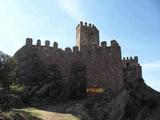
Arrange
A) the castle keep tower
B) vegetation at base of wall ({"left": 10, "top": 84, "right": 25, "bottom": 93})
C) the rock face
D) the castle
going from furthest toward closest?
the castle keep tower < the castle < vegetation at base of wall ({"left": 10, "top": 84, "right": 25, "bottom": 93}) < the rock face

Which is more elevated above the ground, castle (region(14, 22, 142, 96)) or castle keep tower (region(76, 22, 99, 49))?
castle keep tower (region(76, 22, 99, 49))

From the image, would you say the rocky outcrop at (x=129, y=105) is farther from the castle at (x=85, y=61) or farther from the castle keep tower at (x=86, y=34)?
the castle keep tower at (x=86, y=34)

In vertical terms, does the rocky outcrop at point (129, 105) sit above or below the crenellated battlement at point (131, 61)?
below

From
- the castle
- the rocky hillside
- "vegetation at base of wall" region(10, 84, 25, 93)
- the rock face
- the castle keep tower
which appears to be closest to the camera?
the rocky hillside

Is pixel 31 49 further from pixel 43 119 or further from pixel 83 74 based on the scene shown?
pixel 43 119

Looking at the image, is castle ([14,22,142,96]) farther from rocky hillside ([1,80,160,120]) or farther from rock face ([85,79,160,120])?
rock face ([85,79,160,120])

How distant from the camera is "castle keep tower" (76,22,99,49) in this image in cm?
3950

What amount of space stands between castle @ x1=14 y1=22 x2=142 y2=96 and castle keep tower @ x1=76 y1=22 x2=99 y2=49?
4.95m

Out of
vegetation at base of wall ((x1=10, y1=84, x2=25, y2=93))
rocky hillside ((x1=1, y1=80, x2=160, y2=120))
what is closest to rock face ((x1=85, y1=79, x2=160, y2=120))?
rocky hillside ((x1=1, y1=80, x2=160, y2=120))

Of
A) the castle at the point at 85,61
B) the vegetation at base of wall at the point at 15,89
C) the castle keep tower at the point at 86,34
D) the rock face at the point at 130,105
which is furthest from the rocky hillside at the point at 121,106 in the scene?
the castle keep tower at the point at 86,34

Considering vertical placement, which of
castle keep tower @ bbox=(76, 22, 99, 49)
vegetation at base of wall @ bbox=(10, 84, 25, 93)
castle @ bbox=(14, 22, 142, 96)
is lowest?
vegetation at base of wall @ bbox=(10, 84, 25, 93)

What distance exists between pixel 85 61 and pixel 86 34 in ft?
25.1

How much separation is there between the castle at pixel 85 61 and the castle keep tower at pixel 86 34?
16.2 ft

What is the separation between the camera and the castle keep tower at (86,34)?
39.5 m
